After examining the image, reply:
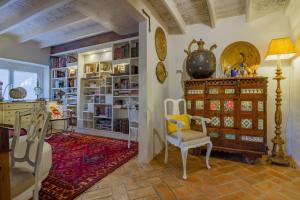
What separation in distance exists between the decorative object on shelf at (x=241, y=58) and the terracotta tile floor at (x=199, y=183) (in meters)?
1.49

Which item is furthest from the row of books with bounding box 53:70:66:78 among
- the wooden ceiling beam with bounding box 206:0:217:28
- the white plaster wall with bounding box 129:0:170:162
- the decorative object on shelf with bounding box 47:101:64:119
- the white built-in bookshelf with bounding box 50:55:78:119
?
the wooden ceiling beam with bounding box 206:0:217:28

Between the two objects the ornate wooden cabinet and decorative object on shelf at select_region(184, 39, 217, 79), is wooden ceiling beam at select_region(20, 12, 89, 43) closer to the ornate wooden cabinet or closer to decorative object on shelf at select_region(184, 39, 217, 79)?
decorative object on shelf at select_region(184, 39, 217, 79)

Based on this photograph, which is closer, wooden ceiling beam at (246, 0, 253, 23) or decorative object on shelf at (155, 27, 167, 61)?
wooden ceiling beam at (246, 0, 253, 23)

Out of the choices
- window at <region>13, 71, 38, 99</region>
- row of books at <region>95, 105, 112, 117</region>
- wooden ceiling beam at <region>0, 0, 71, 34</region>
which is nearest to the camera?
wooden ceiling beam at <region>0, 0, 71, 34</region>

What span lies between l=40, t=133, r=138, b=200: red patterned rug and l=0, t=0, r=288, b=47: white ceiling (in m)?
2.18

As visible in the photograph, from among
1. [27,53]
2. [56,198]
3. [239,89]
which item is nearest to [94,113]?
[27,53]

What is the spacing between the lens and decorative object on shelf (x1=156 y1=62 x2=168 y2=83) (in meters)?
2.83

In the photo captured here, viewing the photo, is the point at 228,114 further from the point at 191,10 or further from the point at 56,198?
the point at 56,198

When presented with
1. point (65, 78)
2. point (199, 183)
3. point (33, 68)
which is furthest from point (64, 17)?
point (199, 183)

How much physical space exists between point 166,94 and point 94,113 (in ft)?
6.98

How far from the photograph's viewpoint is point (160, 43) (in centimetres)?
291

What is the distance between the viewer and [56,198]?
155 cm

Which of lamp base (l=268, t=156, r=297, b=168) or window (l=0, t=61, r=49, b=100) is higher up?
window (l=0, t=61, r=49, b=100)

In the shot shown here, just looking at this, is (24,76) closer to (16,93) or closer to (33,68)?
(33,68)
